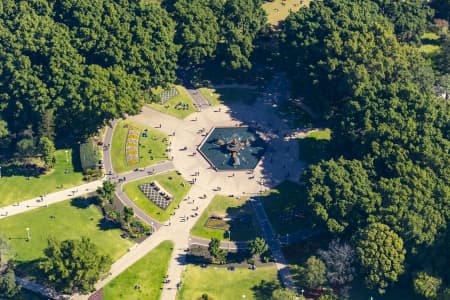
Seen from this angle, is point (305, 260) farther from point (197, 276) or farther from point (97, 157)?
point (97, 157)

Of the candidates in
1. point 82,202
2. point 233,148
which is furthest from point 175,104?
point 82,202

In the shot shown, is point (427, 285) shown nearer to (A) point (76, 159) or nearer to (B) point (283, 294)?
(B) point (283, 294)

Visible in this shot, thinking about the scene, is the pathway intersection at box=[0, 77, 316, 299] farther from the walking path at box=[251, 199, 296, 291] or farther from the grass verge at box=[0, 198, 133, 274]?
the grass verge at box=[0, 198, 133, 274]

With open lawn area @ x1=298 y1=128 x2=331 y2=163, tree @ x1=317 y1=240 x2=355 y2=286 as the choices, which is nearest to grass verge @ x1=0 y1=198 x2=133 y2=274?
tree @ x1=317 y1=240 x2=355 y2=286

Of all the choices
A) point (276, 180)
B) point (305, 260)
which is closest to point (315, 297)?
point (305, 260)

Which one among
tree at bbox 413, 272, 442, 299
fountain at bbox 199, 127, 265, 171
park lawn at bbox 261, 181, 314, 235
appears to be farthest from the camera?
fountain at bbox 199, 127, 265, 171

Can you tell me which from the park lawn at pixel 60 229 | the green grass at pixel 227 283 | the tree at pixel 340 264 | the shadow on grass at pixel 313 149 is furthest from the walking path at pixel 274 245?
the park lawn at pixel 60 229

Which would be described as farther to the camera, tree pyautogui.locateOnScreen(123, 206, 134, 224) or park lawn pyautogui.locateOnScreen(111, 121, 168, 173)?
park lawn pyautogui.locateOnScreen(111, 121, 168, 173)

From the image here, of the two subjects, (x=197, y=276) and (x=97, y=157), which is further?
(x=97, y=157)
